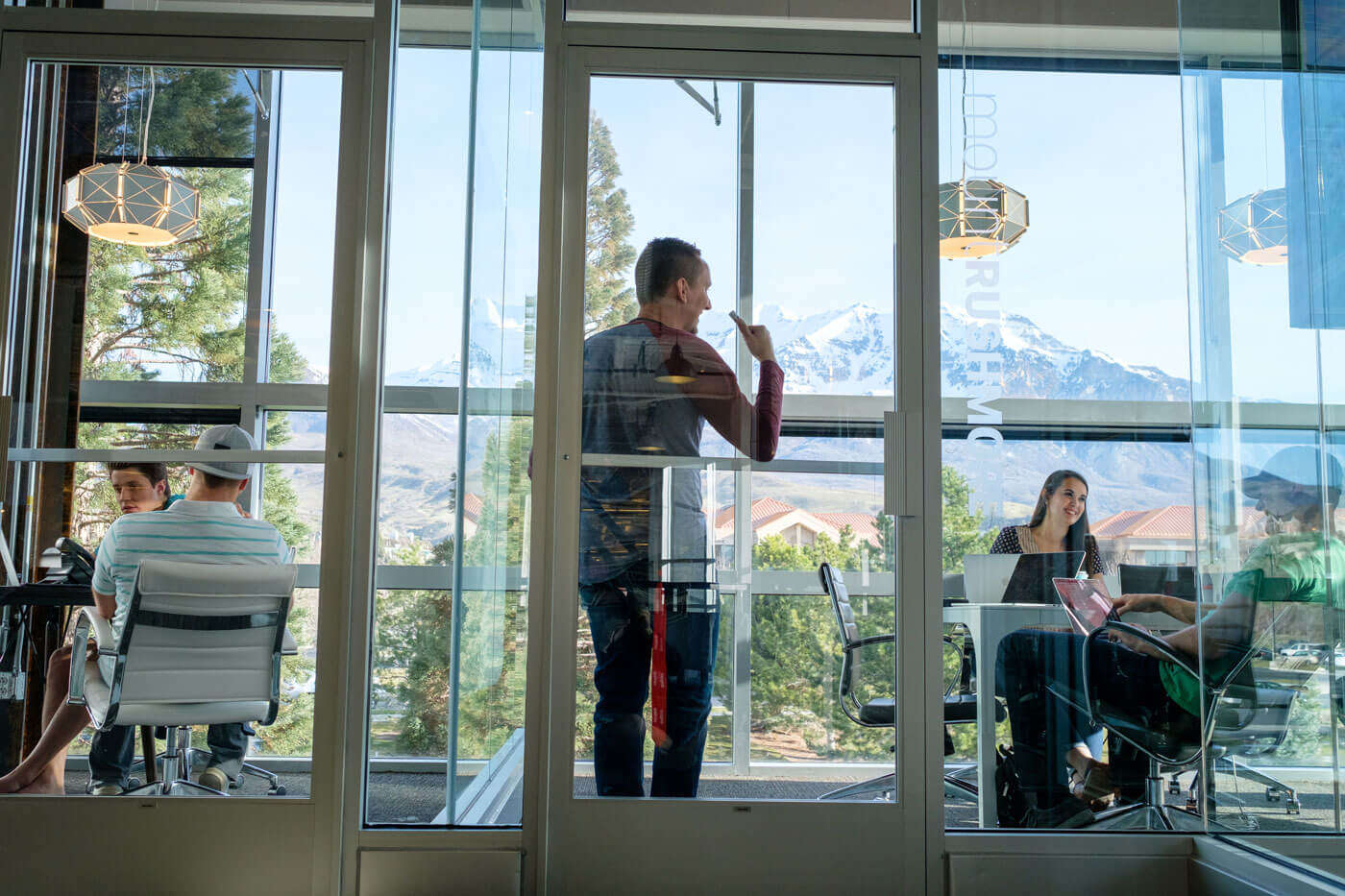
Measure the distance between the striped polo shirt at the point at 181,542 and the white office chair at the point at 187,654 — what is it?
24mm

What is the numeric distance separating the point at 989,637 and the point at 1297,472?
0.88 m

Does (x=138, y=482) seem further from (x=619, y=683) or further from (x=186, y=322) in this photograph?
(x=619, y=683)

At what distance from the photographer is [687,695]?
2812 millimetres

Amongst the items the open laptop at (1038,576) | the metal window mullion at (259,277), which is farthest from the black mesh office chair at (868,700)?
the metal window mullion at (259,277)

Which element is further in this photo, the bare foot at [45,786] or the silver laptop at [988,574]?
the silver laptop at [988,574]

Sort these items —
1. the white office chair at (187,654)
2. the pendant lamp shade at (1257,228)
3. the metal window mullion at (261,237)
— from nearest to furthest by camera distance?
the pendant lamp shade at (1257,228) < the white office chair at (187,654) < the metal window mullion at (261,237)

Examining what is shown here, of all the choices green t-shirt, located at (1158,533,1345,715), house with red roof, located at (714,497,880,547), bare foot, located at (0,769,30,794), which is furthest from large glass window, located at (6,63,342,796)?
green t-shirt, located at (1158,533,1345,715)

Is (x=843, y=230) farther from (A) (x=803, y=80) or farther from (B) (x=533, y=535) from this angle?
(B) (x=533, y=535)

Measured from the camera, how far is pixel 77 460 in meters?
2.78

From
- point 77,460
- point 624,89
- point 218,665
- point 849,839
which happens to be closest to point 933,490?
point 849,839

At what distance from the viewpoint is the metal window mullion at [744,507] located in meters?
2.80

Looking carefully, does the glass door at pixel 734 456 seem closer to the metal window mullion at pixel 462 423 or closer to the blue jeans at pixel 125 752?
the metal window mullion at pixel 462 423

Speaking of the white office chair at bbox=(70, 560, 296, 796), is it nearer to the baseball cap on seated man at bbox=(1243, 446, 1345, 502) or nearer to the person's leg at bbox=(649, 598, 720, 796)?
the person's leg at bbox=(649, 598, 720, 796)

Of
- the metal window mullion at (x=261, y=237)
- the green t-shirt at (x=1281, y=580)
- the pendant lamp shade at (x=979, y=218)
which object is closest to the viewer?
the green t-shirt at (x=1281, y=580)
